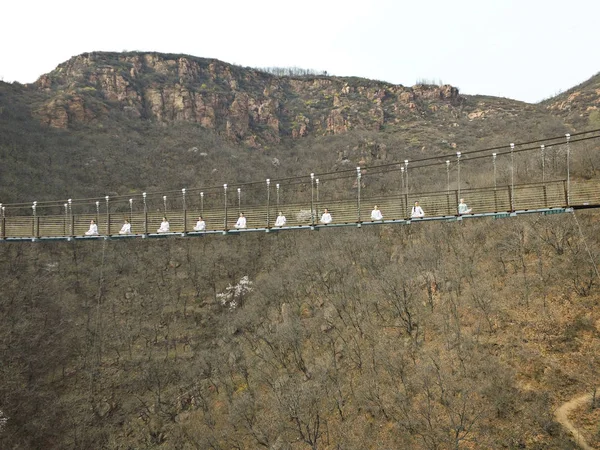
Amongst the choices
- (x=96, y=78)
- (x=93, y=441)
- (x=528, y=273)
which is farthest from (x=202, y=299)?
(x=96, y=78)

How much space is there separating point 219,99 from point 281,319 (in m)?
50.8

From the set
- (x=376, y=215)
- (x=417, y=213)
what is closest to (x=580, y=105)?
(x=417, y=213)

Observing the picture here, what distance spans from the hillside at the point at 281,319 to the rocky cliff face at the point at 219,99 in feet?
21.7

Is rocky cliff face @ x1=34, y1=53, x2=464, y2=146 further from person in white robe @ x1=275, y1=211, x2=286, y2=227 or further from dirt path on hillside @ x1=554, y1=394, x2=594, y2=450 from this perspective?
dirt path on hillside @ x1=554, y1=394, x2=594, y2=450

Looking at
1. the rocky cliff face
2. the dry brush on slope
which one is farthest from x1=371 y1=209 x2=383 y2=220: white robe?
the rocky cliff face

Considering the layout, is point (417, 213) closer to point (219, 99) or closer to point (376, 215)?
point (376, 215)

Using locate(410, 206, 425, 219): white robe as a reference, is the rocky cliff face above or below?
above

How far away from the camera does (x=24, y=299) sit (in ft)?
113

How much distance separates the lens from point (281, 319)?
3638 cm

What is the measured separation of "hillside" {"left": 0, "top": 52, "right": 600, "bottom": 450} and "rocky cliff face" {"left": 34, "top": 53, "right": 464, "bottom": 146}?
6627mm

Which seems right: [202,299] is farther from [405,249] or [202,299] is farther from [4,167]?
[4,167]

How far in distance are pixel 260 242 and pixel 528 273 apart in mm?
28893

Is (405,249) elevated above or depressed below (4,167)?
below

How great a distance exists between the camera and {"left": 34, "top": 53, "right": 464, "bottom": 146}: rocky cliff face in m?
69.0
